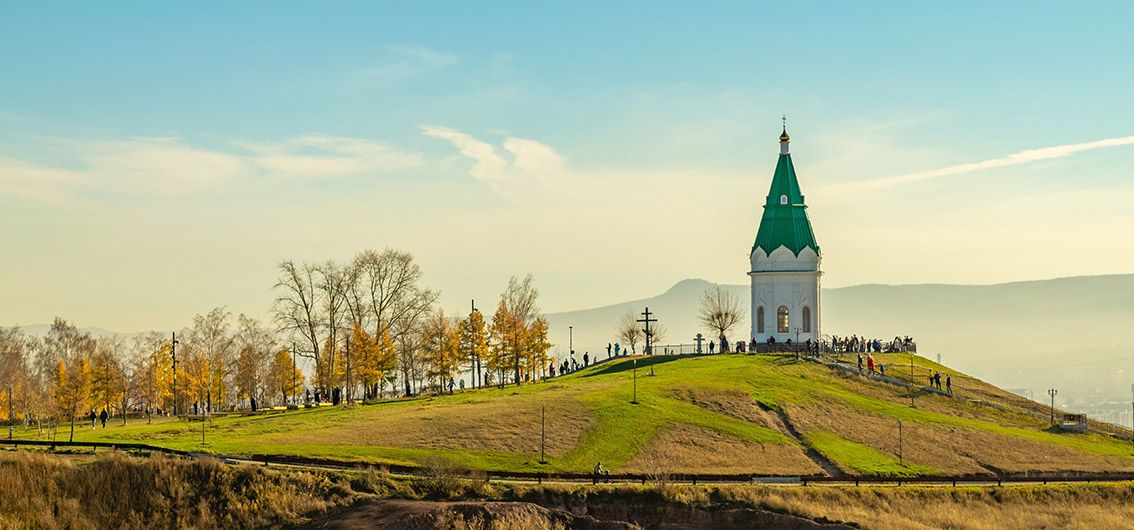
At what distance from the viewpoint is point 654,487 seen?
58.4m

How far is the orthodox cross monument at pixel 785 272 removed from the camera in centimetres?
10512

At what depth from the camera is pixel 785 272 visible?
105188 mm

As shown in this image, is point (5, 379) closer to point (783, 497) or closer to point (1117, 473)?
point (783, 497)

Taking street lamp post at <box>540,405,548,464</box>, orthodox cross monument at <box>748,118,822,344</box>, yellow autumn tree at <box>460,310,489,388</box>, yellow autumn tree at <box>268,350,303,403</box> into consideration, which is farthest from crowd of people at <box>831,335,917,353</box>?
yellow autumn tree at <box>268,350,303,403</box>

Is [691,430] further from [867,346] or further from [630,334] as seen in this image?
[630,334]

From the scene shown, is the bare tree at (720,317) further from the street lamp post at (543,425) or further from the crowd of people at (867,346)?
the street lamp post at (543,425)

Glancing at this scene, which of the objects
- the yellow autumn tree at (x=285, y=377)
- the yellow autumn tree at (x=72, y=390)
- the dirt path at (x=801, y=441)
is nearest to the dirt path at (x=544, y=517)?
the dirt path at (x=801, y=441)

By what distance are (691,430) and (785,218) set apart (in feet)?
124

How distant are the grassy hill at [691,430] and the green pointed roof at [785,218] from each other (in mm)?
18155

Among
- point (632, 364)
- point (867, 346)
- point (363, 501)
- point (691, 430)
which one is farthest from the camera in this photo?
point (867, 346)

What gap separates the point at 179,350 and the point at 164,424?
49.8m

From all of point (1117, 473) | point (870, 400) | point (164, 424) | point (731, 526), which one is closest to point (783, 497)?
point (731, 526)

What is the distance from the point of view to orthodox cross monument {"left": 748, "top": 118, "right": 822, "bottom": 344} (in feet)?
345

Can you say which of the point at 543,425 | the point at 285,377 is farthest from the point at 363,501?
the point at 285,377
